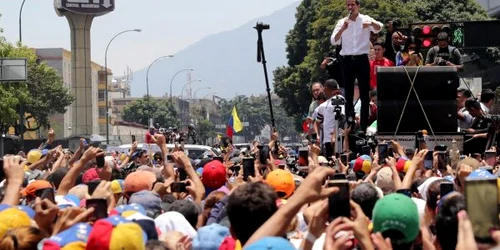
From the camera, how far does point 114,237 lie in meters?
5.25

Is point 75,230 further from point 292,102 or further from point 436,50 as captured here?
point 292,102

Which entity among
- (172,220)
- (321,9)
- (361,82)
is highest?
(321,9)

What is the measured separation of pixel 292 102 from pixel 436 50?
5672 centimetres

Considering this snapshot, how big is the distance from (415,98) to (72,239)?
34.0 ft

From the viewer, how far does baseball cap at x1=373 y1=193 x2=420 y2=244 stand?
18.1ft

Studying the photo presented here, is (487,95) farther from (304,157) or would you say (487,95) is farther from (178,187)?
(178,187)

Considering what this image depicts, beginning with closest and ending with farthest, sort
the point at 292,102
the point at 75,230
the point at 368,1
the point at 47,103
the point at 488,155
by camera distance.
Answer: the point at 75,230, the point at 488,155, the point at 368,1, the point at 292,102, the point at 47,103

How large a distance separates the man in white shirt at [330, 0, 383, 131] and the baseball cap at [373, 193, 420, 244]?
30.9 ft

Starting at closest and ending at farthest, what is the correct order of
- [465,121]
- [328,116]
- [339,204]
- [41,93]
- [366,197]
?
[339,204]
[366,197]
[328,116]
[465,121]
[41,93]

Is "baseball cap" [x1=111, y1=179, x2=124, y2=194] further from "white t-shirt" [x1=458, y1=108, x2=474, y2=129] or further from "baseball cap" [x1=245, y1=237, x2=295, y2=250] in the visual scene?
"white t-shirt" [x1=458, y1=108, x2=474, y2=129]

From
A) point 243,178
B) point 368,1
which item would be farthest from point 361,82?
point 368,1

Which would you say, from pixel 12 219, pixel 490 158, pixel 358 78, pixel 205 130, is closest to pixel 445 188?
pixel 12 219

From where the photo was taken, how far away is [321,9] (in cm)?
6462

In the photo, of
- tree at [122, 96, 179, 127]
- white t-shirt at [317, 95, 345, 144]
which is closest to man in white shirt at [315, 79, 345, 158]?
white t-shirt at [317, 95, 345, 144]
